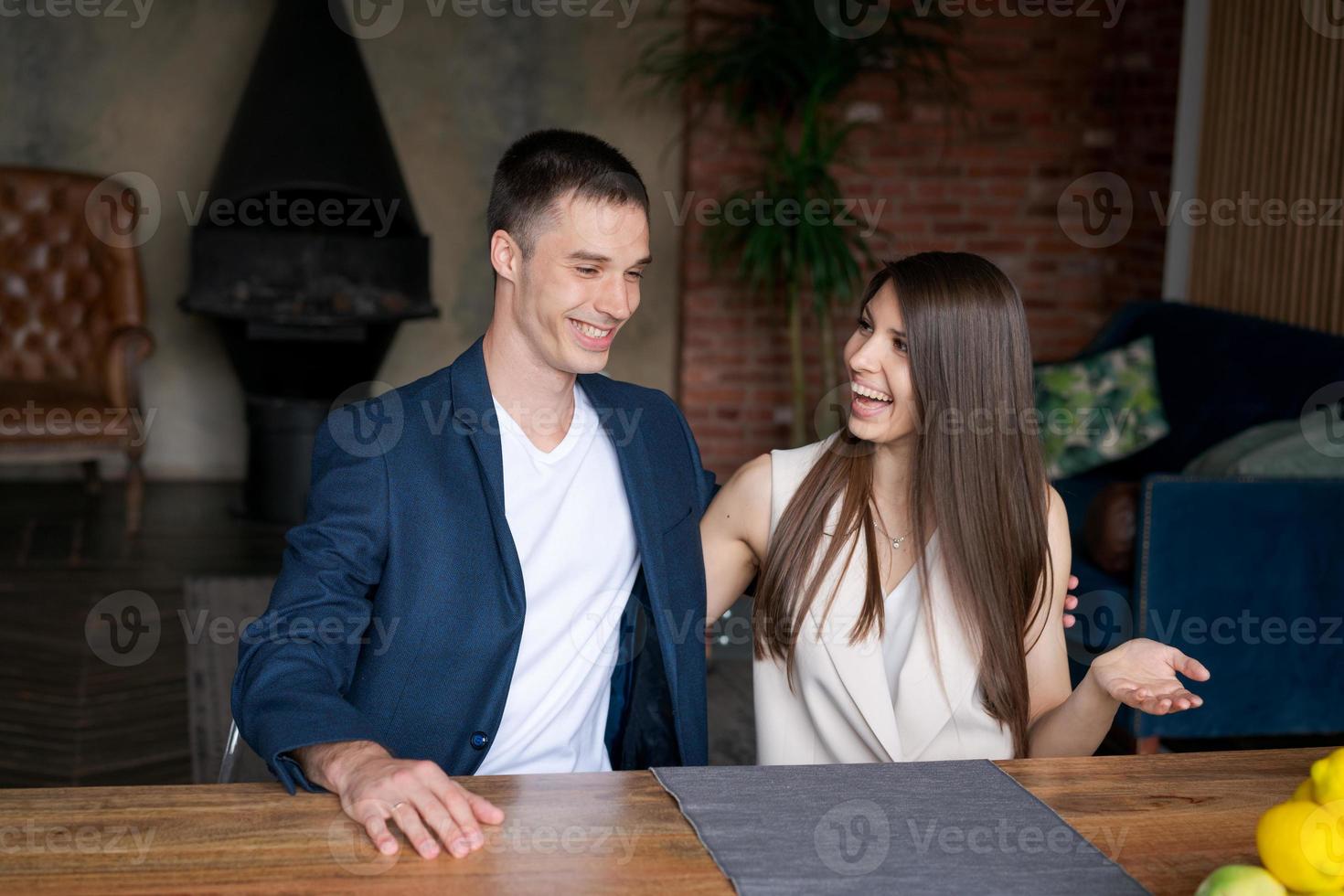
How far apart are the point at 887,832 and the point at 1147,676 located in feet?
1.65

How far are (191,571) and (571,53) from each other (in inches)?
107

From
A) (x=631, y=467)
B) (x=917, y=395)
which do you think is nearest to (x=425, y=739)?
(x=631, y=467)

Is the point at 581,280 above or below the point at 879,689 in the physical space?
above

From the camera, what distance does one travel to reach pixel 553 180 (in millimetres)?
1794

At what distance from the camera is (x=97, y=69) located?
217 inches

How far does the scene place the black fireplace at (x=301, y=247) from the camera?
4.92 metres

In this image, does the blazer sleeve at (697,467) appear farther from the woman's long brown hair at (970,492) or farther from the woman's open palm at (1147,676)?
the woman's open palm at (1147,676)

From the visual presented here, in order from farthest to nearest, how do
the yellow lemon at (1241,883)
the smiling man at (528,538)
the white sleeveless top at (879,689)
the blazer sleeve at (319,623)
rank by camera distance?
the white sleeveless top at (879,689) < the smiling man at (528,538) < the blazer sleeve at (319,623) < the yellow lemon at (1241,883)

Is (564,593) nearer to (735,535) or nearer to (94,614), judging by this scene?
(735,535)

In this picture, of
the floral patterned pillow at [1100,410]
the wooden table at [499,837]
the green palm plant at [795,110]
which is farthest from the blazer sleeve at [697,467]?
the green palm plant at [795,110]

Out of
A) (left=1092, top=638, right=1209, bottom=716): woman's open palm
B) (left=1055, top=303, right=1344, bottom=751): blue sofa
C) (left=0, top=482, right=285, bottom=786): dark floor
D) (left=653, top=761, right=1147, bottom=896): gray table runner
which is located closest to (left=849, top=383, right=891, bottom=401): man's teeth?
(left=1092, top=638, right=1209, bottom=716): woman's open palm

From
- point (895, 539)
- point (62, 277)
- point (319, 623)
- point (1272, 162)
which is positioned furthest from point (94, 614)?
point (1272, 162)

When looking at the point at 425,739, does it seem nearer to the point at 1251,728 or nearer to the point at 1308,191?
the point at 1251,728

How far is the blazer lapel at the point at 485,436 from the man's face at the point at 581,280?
0.30 ft
